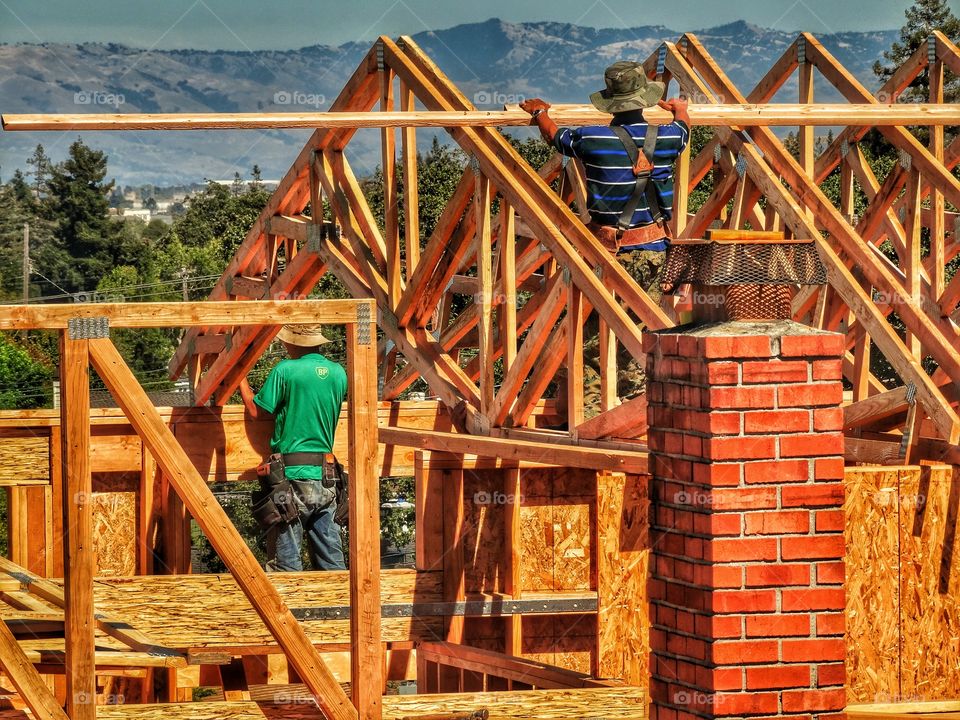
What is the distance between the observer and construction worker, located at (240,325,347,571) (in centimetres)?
978

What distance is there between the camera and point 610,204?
9148 mm

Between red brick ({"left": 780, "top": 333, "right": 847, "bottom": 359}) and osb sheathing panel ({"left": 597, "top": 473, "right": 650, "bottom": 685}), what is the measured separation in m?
2.25

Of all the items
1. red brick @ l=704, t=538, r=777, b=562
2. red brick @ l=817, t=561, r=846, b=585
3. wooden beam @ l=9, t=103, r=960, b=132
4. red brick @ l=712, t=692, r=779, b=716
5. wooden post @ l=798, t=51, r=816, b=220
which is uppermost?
wooden post @ l=798, t=51, r=816, b=220

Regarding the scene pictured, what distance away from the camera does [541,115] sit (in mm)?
9195

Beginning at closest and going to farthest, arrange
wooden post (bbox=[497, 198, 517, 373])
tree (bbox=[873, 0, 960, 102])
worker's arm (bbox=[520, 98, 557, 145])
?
worker's arm (bbox=[520, 98, 557, 145]) → wooden post (bbox=[497, 198, 517, 373]) → tree (bbox=[873, 0, 960, 102])

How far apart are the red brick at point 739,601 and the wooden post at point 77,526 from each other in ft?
8.38

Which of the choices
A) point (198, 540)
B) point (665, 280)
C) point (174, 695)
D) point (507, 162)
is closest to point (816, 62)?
point (507, 162)

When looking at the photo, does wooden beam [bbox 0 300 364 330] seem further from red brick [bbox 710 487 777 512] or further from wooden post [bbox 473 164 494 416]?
wooden post [bbox 473 164 494 416]

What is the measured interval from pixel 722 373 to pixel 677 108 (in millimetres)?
3613

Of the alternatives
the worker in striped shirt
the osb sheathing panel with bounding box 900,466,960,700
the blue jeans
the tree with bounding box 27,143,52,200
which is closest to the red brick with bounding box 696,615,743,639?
the osb sheathing panel with bounding box 900,466,960,700

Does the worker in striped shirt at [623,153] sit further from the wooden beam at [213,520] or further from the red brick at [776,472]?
the wooden beam at [213,520]

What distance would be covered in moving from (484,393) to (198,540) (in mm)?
36585

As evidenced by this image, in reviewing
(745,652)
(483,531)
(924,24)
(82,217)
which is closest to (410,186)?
(483,531)

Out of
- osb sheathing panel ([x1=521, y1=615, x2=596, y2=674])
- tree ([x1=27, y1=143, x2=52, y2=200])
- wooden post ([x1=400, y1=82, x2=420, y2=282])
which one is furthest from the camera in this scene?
tree ([x1=27, y1=143, x2=52, y2=200])
